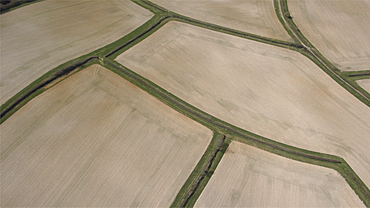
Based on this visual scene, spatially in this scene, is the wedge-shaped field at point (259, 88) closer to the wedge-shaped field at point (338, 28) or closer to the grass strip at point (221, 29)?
the grass strip at point (221, 29)

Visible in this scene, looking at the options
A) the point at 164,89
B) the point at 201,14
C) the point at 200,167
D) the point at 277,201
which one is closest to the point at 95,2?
the point at 201,14

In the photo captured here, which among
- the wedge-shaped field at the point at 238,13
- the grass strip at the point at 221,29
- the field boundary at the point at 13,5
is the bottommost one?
the field boundary at the point at 13,5

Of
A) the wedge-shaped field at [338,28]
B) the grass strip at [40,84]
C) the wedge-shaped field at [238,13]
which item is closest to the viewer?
the grass strip at [40,84]

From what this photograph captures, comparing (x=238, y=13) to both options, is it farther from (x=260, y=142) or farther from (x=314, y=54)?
(x=260, y=142)

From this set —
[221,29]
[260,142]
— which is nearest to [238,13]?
[221,29]

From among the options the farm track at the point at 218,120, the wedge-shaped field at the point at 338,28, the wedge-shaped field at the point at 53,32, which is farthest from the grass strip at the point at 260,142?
the wedge-shaped field at the point at 338,28

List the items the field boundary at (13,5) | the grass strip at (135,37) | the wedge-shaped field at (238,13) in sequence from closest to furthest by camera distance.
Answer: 1. the grass strip at (135,37)
2. the field boundary at (13,5)
3. the wedge-shaped field at (238,13)

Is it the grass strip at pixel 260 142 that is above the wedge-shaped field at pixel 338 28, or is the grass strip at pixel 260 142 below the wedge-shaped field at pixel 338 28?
below
